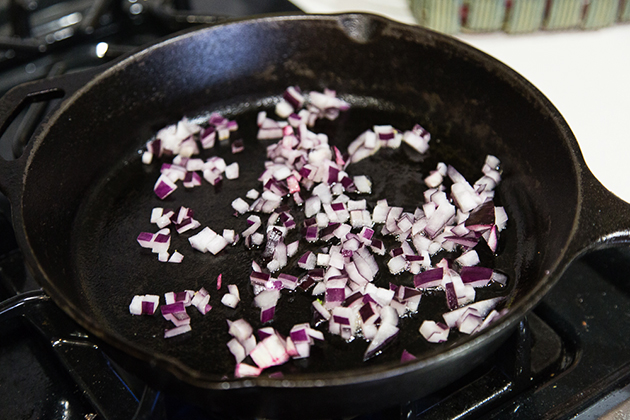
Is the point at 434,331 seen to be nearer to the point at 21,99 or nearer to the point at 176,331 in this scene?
the point at 176,331

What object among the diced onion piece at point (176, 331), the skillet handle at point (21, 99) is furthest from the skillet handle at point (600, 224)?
the skillet handle at point (21, 99)

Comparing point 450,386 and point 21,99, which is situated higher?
point 21,99

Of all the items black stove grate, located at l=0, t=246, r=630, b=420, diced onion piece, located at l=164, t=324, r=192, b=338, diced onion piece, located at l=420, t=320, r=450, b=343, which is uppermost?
diced onion piece, located at l=420, t=320, r=450, b=343

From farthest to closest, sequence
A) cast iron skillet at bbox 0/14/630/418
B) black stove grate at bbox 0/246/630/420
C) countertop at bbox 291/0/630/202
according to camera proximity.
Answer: countertop at bbox 291/0/630/202 → black stove grate at bbox 0/246/630/420 → cast iron skillet at bbox 0/14/630/418

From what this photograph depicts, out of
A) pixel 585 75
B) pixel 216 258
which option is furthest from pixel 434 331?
pixel 585 75

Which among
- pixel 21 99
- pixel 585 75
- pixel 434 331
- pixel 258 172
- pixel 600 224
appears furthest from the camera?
pixel 585 75

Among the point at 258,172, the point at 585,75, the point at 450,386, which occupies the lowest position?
the point at 450,386

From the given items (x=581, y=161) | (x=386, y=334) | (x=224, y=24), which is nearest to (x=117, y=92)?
(x=224, y=24)

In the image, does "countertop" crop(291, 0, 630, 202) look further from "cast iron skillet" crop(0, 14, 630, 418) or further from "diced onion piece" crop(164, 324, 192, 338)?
"diced onion piece" crop(164, 324, 192, 338)

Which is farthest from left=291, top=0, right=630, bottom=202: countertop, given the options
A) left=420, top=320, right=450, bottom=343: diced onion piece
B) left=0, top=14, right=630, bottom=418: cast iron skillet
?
left=420, top=320, right=450, bottom=343: diced onion piece
